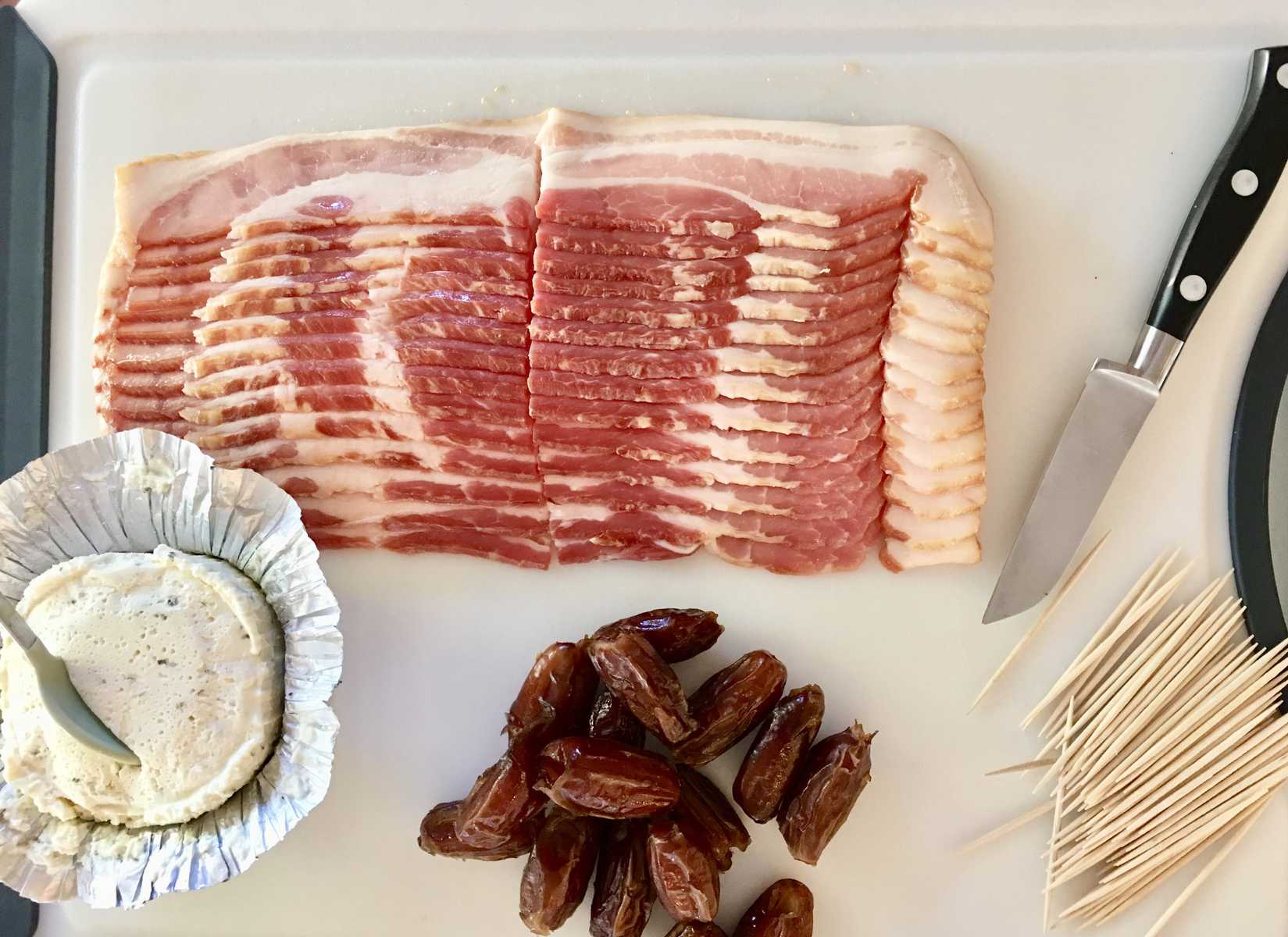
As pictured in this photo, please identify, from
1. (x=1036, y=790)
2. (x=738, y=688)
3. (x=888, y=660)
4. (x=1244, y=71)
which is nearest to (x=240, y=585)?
(x=738, y=688)

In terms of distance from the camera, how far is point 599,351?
1623mm

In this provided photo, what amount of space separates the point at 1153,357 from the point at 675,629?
940mm

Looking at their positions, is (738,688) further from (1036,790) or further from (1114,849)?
(1114,849)

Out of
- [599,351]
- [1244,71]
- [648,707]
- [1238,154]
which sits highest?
[1244,71]

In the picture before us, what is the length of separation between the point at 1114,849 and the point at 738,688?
0.70m

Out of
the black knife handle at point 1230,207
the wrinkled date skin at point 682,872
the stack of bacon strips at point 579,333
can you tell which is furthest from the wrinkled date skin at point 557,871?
the black knife handle at point 1230,207

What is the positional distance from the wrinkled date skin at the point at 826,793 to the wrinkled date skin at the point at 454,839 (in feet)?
1.41

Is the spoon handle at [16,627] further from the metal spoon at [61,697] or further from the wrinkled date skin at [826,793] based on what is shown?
the wrinkled date skin at [826,793]

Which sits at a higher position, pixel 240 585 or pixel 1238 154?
pixel 1238 154

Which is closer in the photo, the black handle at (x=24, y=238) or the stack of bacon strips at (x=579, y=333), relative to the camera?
the stack of bacon strips at (x=579, y=333)

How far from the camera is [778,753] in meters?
1.55

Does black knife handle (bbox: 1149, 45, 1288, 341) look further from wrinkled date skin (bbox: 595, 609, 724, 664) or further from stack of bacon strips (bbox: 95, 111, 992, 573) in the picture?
wrinkled date skin (bbox: 595, 609, 724, 664)

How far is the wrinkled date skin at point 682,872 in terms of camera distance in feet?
4.83

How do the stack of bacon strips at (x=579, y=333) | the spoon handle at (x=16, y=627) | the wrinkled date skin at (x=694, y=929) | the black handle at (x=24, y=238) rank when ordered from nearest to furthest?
the spoon handle at (x=16, y=627), the wrinkled date skin at (x=694, y=929), the stack of bacon strips at (x=579, y=333), the black handle at (x=24, y=238)
